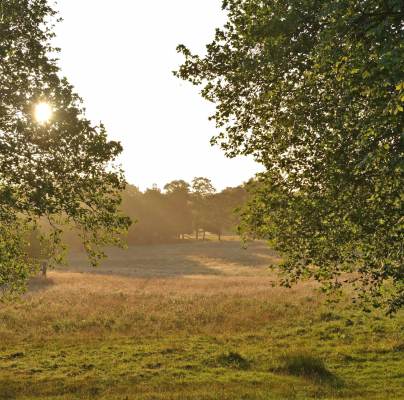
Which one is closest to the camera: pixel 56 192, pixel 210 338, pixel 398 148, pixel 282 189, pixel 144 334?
pixel 398 148

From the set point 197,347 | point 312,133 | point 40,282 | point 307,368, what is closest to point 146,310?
point 197,347

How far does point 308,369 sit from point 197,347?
6.20m

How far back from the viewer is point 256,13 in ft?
44.7

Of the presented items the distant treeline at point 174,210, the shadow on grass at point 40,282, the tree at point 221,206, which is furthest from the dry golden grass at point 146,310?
the tree at point 221,206

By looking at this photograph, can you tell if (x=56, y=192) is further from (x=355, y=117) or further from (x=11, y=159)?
(x=355, y=117)

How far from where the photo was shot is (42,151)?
16969 millimetres

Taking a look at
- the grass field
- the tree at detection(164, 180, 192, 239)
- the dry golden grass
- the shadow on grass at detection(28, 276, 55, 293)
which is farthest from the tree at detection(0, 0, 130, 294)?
the tree at detection(164, 180, 192, 239)

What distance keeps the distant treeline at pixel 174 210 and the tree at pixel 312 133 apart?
346 ft

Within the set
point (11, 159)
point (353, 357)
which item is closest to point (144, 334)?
point (353, 357)

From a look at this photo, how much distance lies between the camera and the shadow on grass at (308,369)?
612 inches

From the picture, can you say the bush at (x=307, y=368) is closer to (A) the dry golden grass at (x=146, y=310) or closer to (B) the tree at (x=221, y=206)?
(A) the dry golden grass at (x=146, y=310)

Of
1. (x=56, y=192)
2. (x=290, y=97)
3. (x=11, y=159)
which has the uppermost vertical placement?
(x=290, y=97)

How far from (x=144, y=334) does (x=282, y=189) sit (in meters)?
14.4

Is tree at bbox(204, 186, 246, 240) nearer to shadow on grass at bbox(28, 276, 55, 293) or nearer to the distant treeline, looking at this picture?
the distant treeline
